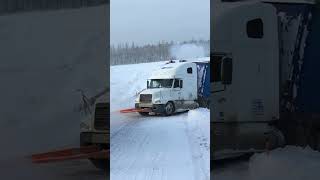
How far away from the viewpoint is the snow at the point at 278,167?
15.3 feet

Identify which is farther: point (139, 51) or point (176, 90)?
point (176, 90)

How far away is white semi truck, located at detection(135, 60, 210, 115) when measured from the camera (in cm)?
828

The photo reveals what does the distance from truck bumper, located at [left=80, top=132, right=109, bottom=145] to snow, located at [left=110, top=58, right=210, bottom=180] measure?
25cm

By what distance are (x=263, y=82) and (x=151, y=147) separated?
1561 mm

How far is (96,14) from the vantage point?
14.8 feet

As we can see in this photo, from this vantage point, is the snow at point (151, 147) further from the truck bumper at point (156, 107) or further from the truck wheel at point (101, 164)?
the truck bumper at point (156, 107)

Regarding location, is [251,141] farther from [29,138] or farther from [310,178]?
[29,138]

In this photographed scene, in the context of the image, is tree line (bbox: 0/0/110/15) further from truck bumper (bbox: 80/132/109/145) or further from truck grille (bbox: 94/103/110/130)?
truck bumper (bbox: 80/132/109/145)

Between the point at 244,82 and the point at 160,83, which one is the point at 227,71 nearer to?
the point at 244,82

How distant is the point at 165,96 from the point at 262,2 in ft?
15.9

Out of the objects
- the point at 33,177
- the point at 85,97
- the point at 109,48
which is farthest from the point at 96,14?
the point at 33,177

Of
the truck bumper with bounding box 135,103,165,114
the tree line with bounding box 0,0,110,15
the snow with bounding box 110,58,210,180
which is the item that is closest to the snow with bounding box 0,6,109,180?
the tree line with bounding box 0,0,110,15

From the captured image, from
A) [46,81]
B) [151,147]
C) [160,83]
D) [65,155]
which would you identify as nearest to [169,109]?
[160,83]

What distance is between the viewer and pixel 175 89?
9609 mm
